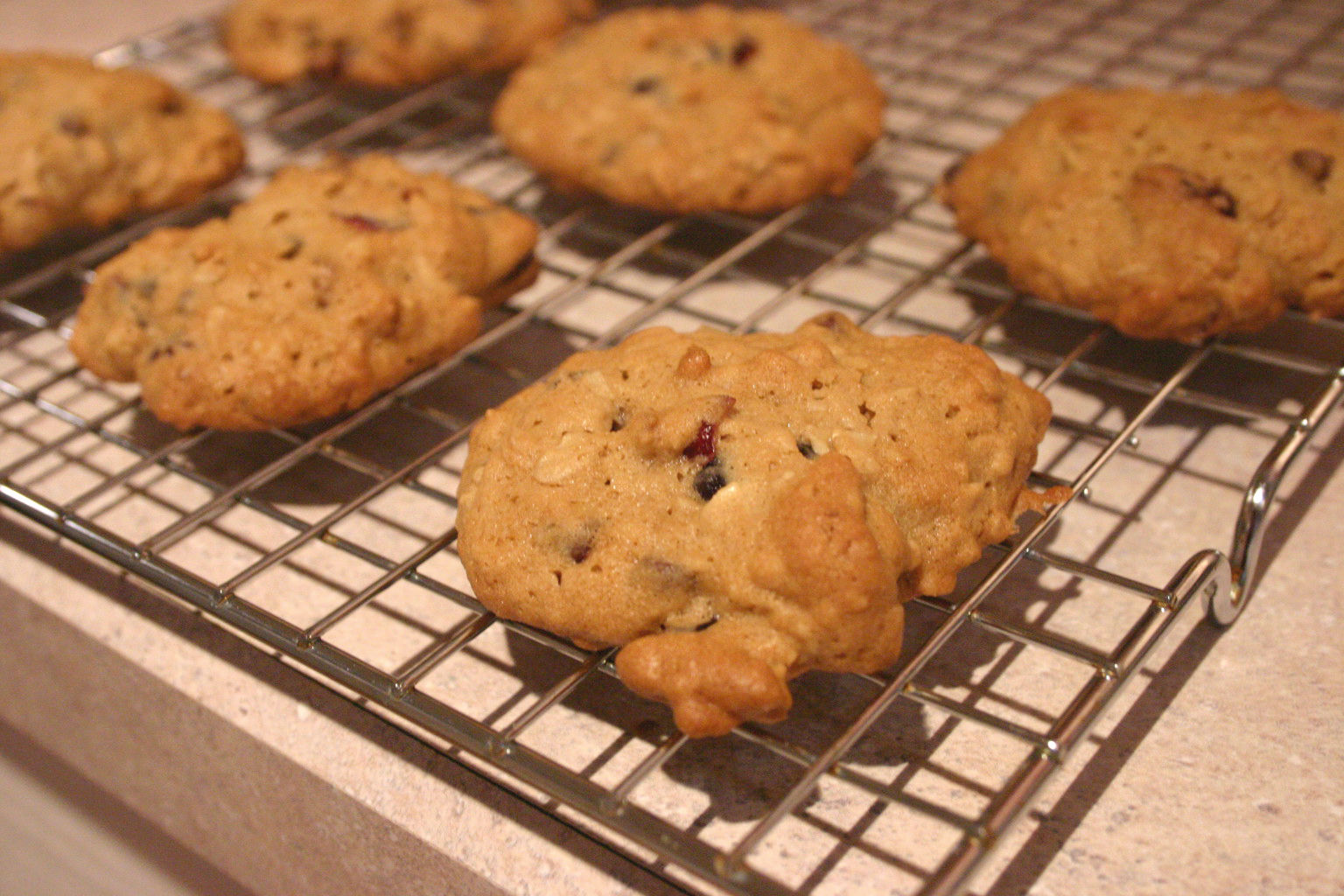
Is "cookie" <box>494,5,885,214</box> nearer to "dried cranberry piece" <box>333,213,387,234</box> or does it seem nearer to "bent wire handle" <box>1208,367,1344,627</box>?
"dried cranberry piece" <box>333,213,387,234</box>

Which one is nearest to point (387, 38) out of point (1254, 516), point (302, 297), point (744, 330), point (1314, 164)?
point (302, 297)

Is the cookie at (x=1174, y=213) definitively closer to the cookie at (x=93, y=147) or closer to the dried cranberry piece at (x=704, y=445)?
the dried cranberry piece at (x=704, y=445)

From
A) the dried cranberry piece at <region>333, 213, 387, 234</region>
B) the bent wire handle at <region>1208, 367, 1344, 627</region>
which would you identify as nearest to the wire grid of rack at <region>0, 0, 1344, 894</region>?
the bent wire handle at <region>1208, 367, 1344, 627</region>

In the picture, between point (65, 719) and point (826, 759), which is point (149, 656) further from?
point (826, 759)

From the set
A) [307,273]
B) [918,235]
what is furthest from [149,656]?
[918,235]

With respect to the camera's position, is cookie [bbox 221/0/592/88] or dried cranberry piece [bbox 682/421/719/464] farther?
cookie [bbox 221/0/592/88]

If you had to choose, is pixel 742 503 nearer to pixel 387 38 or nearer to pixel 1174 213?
pixel 1174 213
